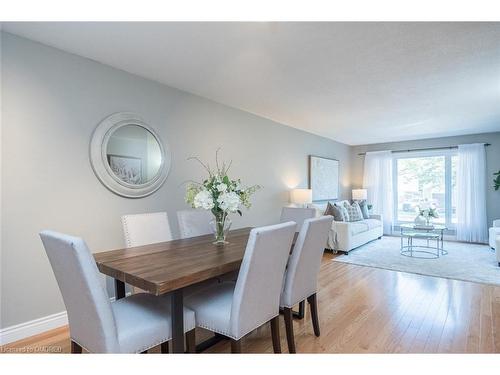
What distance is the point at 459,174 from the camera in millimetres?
6188

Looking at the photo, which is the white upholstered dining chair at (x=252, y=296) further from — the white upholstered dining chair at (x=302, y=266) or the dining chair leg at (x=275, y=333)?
the white upholstered dining chair at (x=302, y=266)

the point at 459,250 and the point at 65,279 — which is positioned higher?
the point at 65,279

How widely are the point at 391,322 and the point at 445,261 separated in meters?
2.76

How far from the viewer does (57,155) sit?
7.95 ft

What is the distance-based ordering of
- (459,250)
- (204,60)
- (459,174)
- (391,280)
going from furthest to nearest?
(459,174), (459,250), (391,280), (204,60)

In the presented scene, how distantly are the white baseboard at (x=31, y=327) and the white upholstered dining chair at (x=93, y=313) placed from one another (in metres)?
1.03

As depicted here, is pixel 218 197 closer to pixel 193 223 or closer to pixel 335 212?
pixel 193 223

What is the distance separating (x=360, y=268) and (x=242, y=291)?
3.20 metres

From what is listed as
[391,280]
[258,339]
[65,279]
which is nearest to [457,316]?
[391,280]

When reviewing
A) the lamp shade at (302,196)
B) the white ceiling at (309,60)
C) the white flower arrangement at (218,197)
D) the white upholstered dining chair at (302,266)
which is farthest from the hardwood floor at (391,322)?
the white ceiling at (309,60)

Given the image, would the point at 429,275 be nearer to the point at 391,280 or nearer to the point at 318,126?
the point at 391,280

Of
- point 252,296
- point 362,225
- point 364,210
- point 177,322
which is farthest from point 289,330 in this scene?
point 364,210

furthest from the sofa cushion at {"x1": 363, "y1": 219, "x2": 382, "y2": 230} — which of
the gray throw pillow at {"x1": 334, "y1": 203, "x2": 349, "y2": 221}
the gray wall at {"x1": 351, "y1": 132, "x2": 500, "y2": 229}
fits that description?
the gray wall at {"x1": 351, "y1": 132, "x2": 500, "y2": 229}

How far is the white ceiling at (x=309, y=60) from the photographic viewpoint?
210cm
